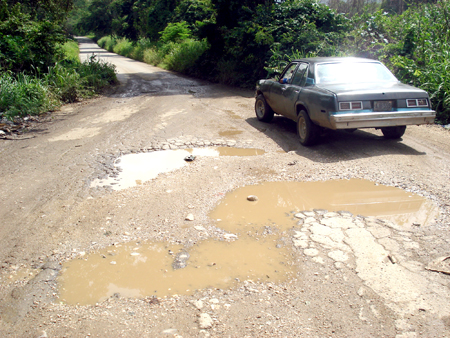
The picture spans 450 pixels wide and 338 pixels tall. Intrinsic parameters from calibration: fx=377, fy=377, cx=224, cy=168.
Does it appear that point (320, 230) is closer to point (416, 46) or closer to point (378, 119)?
point (378, 119)

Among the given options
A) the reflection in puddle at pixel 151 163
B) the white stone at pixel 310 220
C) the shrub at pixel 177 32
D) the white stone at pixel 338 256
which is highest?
the shrub at pixel 177 32

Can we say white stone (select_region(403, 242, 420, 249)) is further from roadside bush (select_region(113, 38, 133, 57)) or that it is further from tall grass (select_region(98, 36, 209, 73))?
roadside bush (select_region(113, 38, 133, 57))

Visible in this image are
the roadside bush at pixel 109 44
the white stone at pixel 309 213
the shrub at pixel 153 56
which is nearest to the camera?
the white stone at pixel 309 213

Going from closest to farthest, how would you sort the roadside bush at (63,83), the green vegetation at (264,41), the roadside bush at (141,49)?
the green vegetation at (264,41), the roadside bush at (63,83), the roadside bush at (141,49)

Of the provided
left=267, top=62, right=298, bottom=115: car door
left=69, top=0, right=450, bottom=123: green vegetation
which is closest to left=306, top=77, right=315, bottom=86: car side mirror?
left=267, top=62, right=298, bottom=115: car door

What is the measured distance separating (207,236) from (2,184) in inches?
135

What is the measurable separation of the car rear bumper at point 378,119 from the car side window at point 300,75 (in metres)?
1.48

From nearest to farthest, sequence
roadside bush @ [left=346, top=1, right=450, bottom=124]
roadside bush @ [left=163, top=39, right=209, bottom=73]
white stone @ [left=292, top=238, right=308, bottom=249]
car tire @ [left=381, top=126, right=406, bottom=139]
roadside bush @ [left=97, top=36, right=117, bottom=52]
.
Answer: white stone @ [left=292, top=238, right=308, bottom=249] < car tire @ [left=381, top=126, right=406, bottom=139] < roadside bush @ [left=346, top=1, right=450, bottom=124] < roadside bush @ [left=163, top=39, right=209, bottom=73] < roadside bush @ [left=97, top=36, right=117, bottom=52]

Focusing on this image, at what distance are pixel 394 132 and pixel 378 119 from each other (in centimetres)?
113

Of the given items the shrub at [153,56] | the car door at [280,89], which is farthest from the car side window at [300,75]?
the shrub at [153,56]

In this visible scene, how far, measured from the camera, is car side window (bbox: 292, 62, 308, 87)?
712 cm

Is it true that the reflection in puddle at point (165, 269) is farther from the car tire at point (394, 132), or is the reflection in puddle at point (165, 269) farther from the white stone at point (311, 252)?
the car tire at point (394, 132)

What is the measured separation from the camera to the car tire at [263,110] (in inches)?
346

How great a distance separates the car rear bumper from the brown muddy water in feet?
4.30
